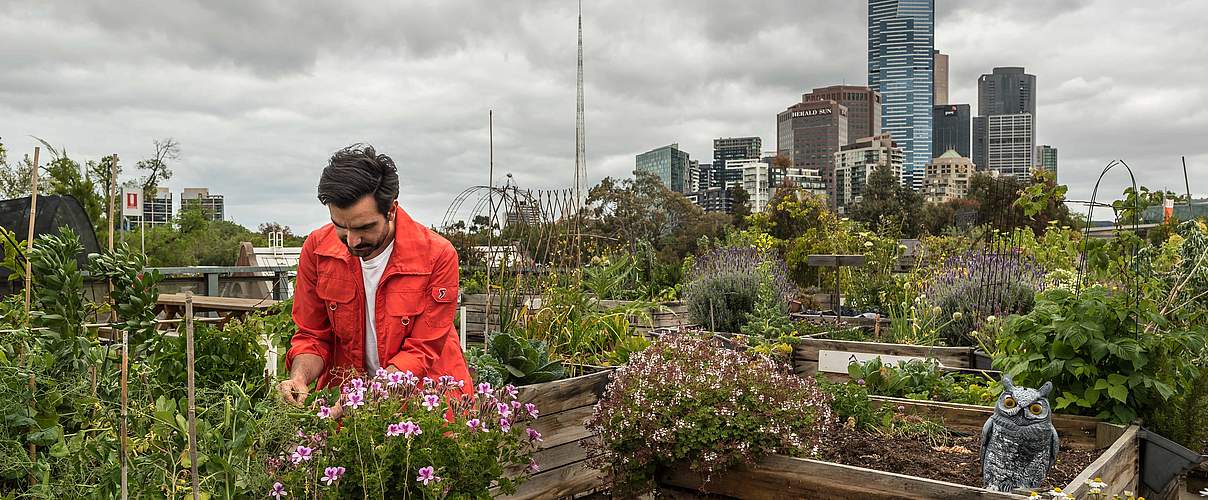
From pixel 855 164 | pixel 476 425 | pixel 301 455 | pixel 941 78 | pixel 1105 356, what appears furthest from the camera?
pixel 941 78

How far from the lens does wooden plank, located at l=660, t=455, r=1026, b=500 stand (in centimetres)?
242

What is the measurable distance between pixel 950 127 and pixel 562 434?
174 metres

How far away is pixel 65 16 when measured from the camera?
17.1ft

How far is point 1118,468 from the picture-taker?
2.78 m

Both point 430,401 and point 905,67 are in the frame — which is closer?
point 430,401

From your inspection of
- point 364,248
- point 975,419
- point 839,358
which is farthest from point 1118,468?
point 364,248

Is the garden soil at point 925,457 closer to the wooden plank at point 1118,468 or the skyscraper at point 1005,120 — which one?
the wooden plank at point 1118,468

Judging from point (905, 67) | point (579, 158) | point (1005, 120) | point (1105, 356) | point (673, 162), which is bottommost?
point (1105, 356)

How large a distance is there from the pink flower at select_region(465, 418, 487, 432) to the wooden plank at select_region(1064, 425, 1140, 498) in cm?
170

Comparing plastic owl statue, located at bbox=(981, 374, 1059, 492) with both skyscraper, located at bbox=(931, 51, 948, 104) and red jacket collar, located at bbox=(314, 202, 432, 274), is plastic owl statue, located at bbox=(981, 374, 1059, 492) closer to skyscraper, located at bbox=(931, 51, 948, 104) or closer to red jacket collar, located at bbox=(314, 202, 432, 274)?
red jacket collar, located at bbox=(314, 202, 432, 274)

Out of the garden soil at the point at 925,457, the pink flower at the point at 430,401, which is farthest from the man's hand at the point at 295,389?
the garden soil at the point at 925,457

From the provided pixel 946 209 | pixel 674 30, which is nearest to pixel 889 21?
pixel 946 209

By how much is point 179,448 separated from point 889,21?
628ft

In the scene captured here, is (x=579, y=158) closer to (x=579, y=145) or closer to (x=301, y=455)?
(x=579, y=145)
